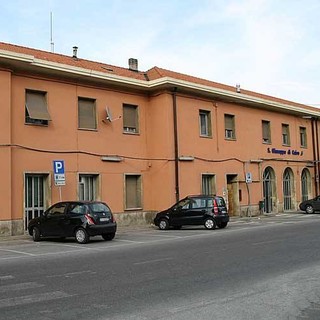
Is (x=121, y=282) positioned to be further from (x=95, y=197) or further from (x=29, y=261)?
(x=95, y=197)

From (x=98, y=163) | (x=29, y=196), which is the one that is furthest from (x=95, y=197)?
(x=29, y=196)

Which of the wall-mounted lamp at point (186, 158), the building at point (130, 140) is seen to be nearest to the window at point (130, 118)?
the building at point (130, 140)

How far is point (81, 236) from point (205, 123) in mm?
13604

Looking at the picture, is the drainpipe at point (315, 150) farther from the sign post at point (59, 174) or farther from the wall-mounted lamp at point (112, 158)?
the sign post at point (59, 174)

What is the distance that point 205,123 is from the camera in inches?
1114

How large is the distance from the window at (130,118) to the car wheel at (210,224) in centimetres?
681

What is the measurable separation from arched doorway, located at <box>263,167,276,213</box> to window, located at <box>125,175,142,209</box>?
1058cm

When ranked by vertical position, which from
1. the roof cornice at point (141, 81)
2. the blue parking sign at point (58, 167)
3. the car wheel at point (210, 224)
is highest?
the roof cornice at point (141, 81)

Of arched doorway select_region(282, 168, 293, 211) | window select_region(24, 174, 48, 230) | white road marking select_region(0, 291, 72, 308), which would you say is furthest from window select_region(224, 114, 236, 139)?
white road marking select_region(0, 291, 72, 308)

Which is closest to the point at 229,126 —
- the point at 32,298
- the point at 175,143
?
the point at 175,143

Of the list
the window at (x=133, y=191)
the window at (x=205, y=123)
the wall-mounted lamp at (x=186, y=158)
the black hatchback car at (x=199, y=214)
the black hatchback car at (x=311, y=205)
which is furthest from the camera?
the black hatchback car at (x=311, y=205)

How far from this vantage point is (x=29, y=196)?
821 inches

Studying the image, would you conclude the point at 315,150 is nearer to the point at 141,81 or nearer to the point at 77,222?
the point at 141,81

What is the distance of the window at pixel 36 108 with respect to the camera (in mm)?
20922
